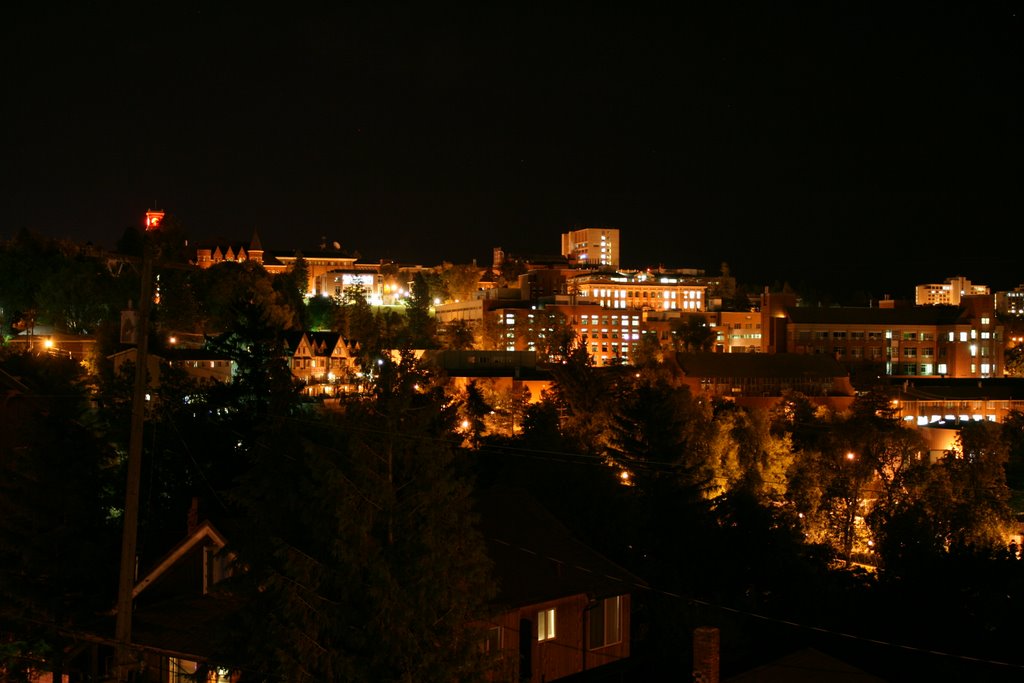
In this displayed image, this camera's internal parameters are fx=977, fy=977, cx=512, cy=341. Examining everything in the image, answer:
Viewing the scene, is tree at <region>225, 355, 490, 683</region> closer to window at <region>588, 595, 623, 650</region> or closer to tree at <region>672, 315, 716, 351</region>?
window at <region>588, 595, 623, 650</region>

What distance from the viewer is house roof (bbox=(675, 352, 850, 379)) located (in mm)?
68812

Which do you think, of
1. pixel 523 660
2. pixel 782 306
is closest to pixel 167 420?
pixel 523 660

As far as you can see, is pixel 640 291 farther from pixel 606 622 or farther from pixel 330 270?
pixel 606 622

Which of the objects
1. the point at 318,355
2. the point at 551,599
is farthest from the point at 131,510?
the point at 318,355

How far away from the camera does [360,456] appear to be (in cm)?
1125

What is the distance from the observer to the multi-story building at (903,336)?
92562mm

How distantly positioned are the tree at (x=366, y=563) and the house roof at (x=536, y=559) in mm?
3107

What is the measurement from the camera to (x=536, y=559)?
1595cm

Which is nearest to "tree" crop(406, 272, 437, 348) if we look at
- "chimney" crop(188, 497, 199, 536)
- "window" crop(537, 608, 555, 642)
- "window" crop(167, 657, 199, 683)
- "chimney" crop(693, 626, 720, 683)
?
"chimney" crop(188, 497, 199, 536)

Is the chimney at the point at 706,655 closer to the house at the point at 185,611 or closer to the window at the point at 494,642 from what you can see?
the window at the point at 494,642

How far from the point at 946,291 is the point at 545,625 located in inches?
7701

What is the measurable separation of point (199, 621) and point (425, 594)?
478cm

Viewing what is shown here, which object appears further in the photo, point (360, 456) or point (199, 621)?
point (199, 621)

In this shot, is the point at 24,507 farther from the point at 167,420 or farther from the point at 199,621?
the point at 167,420
